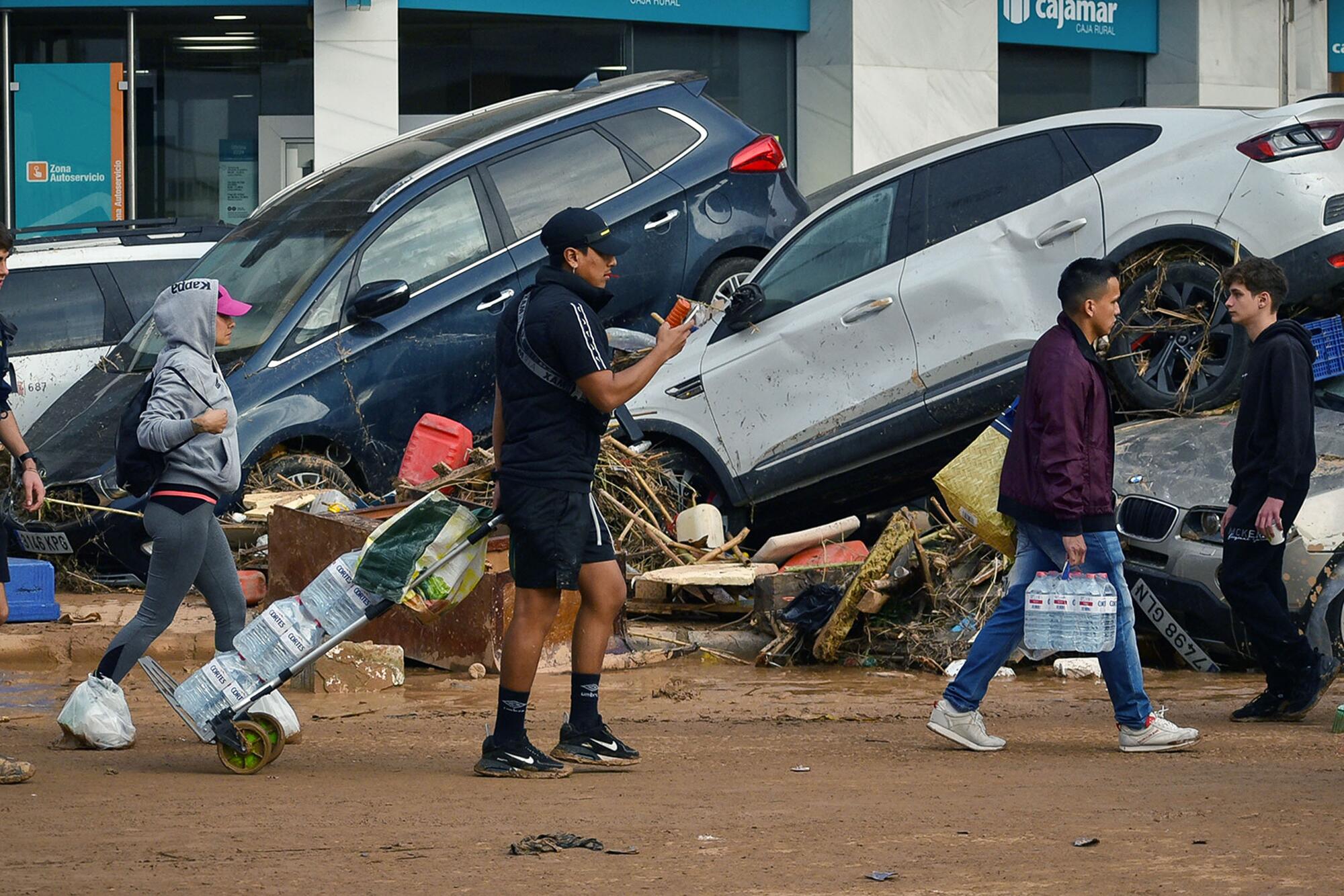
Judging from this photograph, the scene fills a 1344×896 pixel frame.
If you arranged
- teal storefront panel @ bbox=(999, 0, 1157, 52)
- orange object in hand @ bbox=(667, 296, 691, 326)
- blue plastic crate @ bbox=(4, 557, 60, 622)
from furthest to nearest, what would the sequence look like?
teal storefront panel @ bbox=(999, 0, 1157, 52) → blue plastic crate @ bbox=(4, 557, 60, 622) → orange object in hand @ bbox=(667, 296, 691, 326)

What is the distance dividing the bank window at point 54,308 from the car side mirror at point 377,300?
272 centimetres

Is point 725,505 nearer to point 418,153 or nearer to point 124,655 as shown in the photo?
point 418,153

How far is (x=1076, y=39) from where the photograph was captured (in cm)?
2023

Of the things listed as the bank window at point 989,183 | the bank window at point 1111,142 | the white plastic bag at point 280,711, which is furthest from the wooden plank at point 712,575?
the white plastic bag at point 280,711

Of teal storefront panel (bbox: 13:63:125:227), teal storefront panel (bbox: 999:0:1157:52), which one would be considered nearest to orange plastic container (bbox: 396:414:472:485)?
teal storefront panel (bbox: 13:63:125:227)

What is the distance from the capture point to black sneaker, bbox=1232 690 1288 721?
6.61 metres

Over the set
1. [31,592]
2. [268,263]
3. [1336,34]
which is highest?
[1336,34]

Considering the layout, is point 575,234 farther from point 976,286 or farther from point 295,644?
point 976,286

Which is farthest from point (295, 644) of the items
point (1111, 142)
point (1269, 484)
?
point (1111, 142)

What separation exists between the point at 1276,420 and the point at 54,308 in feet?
27.2

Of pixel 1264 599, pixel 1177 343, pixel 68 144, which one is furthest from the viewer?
pixel 68 144

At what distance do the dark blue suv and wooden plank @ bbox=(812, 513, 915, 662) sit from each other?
7.24ft

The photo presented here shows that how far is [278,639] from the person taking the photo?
226 inches

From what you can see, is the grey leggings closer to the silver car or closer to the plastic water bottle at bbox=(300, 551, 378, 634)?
the plastic water bottle at bbox=(300, 551, 378, 634)
